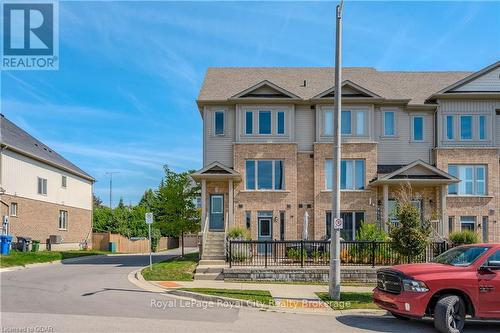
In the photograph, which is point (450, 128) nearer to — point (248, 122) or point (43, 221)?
point (248, 122)

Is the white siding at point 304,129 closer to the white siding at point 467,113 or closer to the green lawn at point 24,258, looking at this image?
the white siding at point 467,113

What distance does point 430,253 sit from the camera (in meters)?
20.8

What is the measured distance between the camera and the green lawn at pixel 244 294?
14.1 metres

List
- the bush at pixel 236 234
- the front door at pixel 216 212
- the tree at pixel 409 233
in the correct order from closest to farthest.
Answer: the tree at pixel 409 233 → the bush at pixel 236 234 → the front door at pixel 216 212

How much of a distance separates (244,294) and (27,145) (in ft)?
82.3

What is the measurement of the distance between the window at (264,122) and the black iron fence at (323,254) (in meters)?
7.85

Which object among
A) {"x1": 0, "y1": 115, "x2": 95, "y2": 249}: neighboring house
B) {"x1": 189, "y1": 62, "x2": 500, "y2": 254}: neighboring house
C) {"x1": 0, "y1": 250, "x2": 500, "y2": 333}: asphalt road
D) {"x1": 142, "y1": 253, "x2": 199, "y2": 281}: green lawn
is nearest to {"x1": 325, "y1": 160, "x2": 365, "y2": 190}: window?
{"x1": 189, "y1": 62, "x2": 500, "y2": 254}: neighboring house

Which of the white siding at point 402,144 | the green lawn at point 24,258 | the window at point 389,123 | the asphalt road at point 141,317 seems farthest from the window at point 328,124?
the green lawn at point 24,258

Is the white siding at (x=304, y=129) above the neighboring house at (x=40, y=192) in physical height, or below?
above

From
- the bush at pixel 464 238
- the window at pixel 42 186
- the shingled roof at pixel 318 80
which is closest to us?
the bush at pixel 464 238

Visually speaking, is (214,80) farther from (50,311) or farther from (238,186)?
(50,311)

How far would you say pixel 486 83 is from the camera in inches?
1073

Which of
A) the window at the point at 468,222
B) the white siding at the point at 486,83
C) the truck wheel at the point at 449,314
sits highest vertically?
the white siding at the point at 486,83

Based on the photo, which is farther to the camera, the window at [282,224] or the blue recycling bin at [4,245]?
the window at [282,224]
